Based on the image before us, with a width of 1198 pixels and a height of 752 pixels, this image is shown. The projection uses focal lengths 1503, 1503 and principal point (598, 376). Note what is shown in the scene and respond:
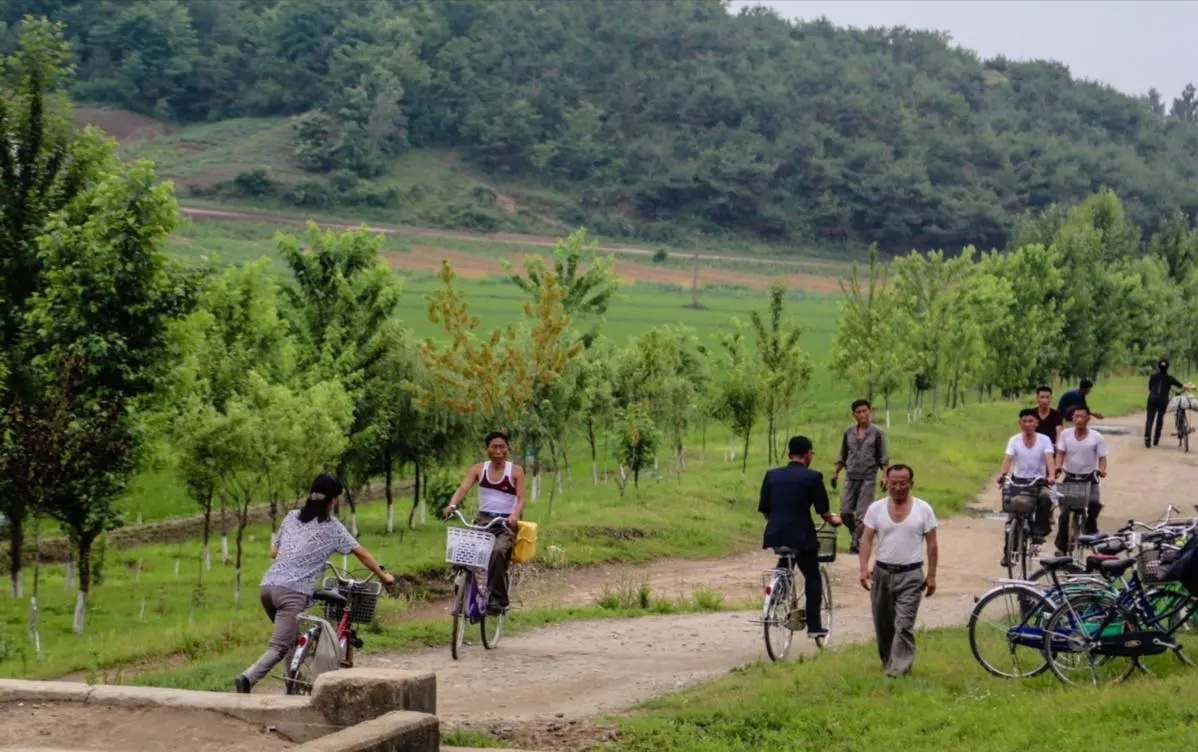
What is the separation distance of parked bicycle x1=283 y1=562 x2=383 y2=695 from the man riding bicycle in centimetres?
824

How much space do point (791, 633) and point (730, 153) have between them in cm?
10998

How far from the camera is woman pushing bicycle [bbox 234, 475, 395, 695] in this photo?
10.2 metres

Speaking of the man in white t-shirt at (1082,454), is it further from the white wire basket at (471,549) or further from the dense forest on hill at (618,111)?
the dense forest on hill at (618,111)

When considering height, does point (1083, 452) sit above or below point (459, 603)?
above

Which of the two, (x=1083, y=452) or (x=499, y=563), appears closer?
(x=499, y=563)

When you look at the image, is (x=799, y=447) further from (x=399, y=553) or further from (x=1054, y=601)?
(x=399, y=553)

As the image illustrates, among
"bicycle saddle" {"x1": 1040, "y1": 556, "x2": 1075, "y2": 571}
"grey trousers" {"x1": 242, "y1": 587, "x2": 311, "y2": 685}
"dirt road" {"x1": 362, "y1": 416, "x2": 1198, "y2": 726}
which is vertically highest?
"bicycle saddle" {"x1": 1040, "y1": 556, "x2": 1075, "y2": 571}

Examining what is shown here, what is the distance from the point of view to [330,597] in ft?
34.1

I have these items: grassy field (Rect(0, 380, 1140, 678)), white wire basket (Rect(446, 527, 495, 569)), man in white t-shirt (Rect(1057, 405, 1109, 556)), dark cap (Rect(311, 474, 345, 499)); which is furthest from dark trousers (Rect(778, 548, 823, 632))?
man in white t-shirt (Rect(1057, 405, 1109, 556))

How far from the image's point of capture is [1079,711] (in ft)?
31.4

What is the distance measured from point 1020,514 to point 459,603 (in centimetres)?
675

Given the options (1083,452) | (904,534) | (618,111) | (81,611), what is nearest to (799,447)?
(904,534)

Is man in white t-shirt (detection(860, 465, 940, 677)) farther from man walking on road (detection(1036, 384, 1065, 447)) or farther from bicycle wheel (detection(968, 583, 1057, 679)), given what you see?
man walking on road (detection(1036, 384, 1065, 447))

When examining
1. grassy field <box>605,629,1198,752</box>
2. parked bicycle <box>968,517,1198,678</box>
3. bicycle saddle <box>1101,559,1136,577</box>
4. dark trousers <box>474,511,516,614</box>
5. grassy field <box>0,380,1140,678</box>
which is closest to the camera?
grassy field <box>605,629,1198,752</box>
